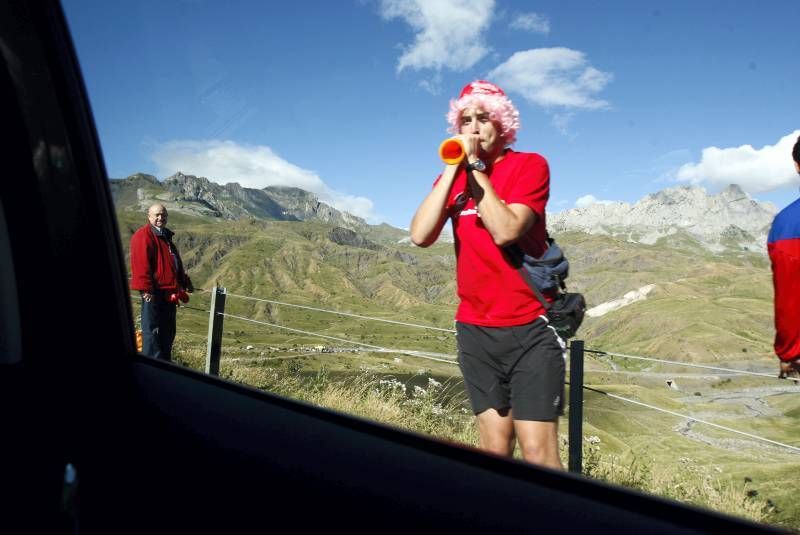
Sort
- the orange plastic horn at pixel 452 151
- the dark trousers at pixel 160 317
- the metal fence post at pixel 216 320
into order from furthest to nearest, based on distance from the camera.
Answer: the metal fence post at pixel 216 320 → the dark trousers at pixel 160 317 → the orange plastic horn at pixel 452 151

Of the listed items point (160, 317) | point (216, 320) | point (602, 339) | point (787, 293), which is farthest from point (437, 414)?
point (602, 339)

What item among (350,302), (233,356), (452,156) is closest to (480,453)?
(452,156)

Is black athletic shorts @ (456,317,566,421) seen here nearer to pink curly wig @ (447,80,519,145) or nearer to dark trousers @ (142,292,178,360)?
pink curly wig @ (447,80,519,145)

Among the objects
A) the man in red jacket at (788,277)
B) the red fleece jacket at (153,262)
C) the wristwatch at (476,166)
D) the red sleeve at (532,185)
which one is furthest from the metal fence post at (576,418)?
the red fleece jacket at (153,262)

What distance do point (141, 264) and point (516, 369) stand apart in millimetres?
4318

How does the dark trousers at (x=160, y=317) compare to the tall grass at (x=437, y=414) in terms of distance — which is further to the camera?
the dark trousers at (x=160, y=317)

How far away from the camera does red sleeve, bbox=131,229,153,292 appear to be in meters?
5.28

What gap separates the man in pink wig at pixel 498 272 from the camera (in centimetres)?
185

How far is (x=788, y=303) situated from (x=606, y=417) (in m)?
4.92

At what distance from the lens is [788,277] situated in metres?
2.49

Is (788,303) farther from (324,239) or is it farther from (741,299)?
(324,239)

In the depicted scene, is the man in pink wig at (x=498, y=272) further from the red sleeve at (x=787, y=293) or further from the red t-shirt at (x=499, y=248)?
the red sleeve at (x=787, y=293)

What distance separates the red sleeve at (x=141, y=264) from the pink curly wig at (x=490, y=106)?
13.1ft

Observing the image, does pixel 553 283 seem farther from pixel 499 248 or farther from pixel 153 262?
pixel 153 262
